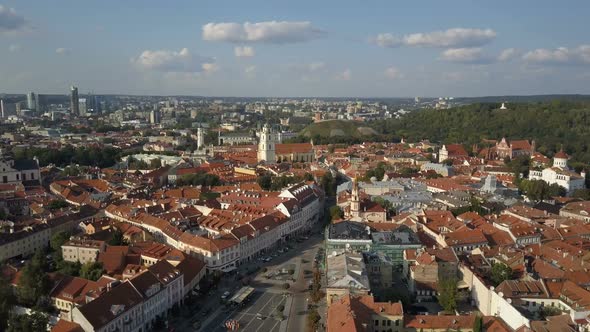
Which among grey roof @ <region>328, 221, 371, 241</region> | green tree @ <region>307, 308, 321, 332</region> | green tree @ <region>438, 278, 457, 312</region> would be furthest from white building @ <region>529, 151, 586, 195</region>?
green tree @ <region>307, 308, 321, 332</region>

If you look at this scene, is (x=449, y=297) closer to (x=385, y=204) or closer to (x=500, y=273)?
(x=500, y=273)

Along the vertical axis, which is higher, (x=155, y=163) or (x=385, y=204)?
(x=385, y=204)

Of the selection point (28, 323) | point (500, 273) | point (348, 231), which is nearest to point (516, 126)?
point (348, 231)

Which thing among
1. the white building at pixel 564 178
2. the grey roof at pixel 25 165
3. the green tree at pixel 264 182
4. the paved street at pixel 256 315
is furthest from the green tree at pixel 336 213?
the grey roof at pixel 25 165

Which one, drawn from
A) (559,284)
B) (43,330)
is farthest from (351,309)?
(43,330)

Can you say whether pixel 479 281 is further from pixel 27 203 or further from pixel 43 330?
pixel 27 203

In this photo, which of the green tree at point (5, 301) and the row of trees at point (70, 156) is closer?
the green tree at point (5, 301)

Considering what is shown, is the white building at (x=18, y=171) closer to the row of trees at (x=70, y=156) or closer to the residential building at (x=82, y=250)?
the row of trees at (x=70, y=156)
